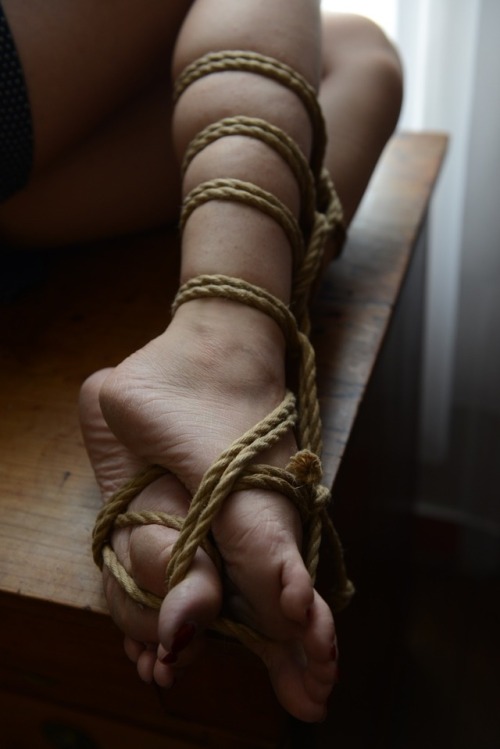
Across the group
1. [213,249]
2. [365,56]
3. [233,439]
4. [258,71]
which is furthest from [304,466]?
[365,56]

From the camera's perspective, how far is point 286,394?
49cm

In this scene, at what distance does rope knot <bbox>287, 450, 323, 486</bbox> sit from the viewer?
0.42 metres

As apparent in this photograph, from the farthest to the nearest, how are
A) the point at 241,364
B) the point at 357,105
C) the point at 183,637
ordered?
1. the point at 357,105
2. the point at 241,364
3. the point at 183,637

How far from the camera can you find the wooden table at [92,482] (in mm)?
475


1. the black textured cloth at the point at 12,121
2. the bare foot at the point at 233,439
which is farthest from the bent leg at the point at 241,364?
the black textured cloth at the point at 12,121

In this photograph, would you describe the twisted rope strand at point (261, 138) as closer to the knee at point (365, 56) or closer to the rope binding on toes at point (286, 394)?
the rope binding on toes at point (286, 394)

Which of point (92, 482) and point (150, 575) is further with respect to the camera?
point (92, 482)

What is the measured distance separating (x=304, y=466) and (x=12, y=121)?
1.07 ft

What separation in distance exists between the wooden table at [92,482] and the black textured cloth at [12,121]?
12 cm

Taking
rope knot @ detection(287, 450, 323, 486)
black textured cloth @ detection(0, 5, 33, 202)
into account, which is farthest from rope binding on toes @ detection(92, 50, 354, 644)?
black textured cloth @ detection(0, 5, 33, 202)

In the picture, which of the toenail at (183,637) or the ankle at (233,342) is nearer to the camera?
the toenail at (183,637)

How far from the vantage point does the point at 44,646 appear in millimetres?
509

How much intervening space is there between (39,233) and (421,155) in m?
0.43

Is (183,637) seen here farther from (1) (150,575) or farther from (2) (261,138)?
(2) (261,138)
